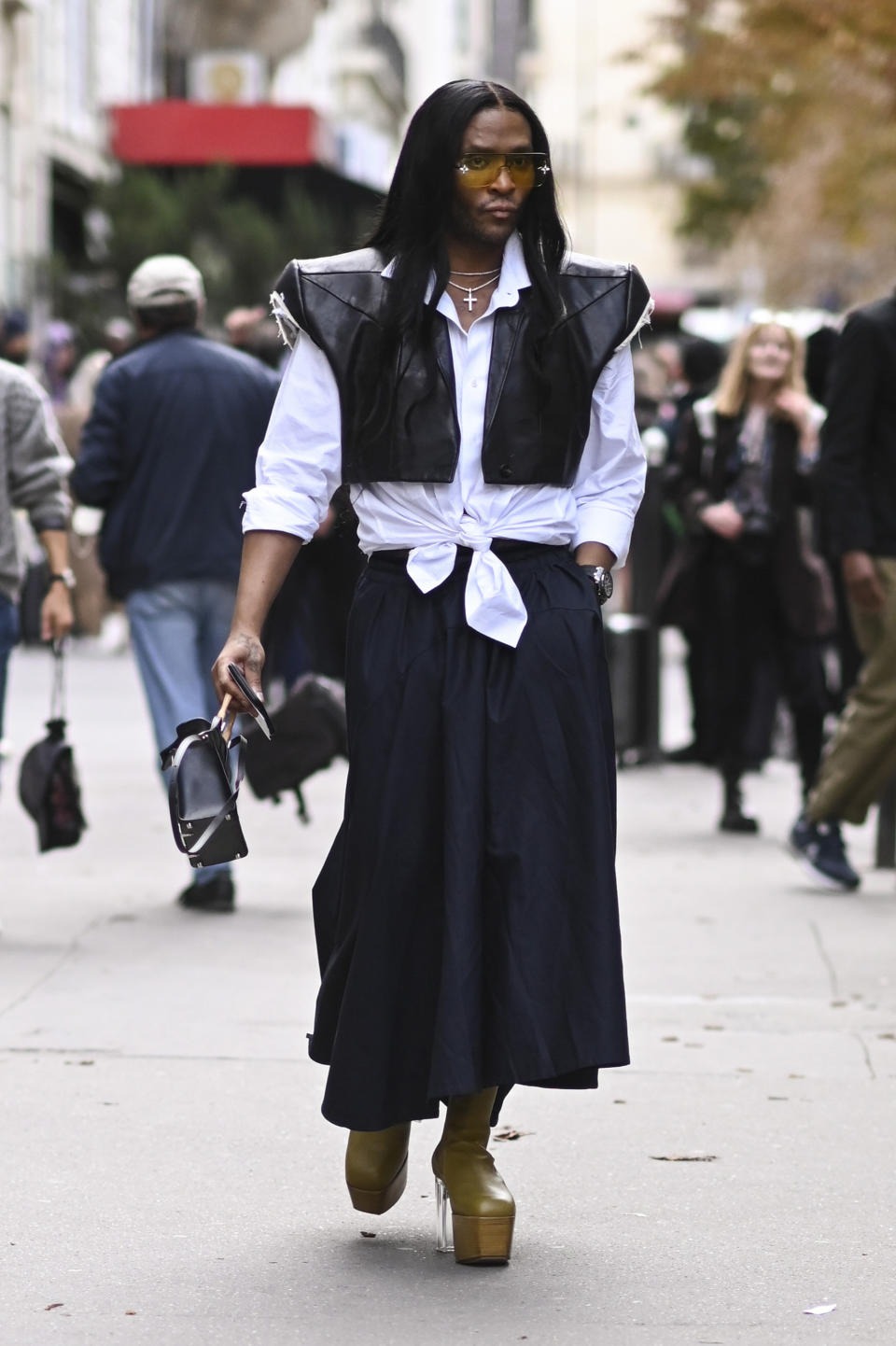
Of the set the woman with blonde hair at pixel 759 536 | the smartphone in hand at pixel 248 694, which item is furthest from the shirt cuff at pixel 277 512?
the woman with blonde hair at pixel 759 536

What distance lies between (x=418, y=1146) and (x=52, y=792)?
274 cm

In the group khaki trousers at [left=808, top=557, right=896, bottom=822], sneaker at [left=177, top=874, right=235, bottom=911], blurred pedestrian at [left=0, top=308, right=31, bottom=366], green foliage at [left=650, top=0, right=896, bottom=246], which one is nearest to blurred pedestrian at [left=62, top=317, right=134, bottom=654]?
blurred pedestrian at [left=0, top=308, right=31, bottom=366]

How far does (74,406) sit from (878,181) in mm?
15456

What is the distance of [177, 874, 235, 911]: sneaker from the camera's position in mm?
8094

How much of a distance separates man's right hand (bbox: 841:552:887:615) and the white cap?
90.0 inches

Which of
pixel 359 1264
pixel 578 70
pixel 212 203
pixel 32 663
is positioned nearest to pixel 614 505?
pixel 359 1264

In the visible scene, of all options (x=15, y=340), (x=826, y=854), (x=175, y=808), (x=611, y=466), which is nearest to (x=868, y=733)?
(x=826, y=854)

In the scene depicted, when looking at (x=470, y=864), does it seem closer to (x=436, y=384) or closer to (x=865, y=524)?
(x=436, y=384)

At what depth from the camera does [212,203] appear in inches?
896

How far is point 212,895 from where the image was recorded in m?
8.11

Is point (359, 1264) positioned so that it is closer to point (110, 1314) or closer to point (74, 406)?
point (110, 1314)

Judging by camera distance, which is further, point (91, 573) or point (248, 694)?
point (91, 573)

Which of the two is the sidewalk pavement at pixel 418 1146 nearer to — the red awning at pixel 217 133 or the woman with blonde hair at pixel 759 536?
the woman with blonde hair at pixel 759 536

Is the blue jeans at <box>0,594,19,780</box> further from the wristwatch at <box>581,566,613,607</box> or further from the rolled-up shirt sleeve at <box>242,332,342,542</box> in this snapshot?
Result: the wristwatch at <box>581,566,613,607</box>
